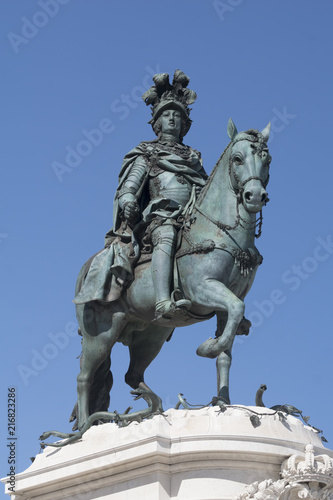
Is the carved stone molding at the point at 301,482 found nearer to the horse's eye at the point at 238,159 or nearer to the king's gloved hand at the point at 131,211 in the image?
the horse's eye at the point at 238,159

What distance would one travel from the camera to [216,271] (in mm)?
17125

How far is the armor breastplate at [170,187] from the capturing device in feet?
60.0

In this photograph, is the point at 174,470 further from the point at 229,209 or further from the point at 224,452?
the point at 229,209

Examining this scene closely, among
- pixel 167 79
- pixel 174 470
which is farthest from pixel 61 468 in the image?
pixel 167 79

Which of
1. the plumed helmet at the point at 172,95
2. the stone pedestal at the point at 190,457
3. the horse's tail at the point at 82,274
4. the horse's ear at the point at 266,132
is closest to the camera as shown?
the stone pedestal at the point at 190,457

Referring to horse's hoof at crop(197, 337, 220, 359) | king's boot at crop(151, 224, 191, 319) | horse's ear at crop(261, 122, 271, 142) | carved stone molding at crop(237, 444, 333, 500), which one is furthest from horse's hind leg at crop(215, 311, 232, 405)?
horse's ear at crop(261, 122, 271, 142)

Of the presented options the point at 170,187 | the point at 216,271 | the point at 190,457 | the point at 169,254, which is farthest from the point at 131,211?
the point at 190,457

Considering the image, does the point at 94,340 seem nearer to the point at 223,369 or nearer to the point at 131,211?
the point at 131,211

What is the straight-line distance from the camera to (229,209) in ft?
57.3

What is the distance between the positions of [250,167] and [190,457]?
4039 mm

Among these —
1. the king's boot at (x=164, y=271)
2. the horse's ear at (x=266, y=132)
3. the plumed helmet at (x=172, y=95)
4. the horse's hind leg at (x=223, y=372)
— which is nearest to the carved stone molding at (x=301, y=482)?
the horse's hind leg at (x=223, y=372)

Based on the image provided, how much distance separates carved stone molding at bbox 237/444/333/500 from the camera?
50.8 feet

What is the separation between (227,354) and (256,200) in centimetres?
209

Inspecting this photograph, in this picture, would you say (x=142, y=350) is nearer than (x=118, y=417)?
No
